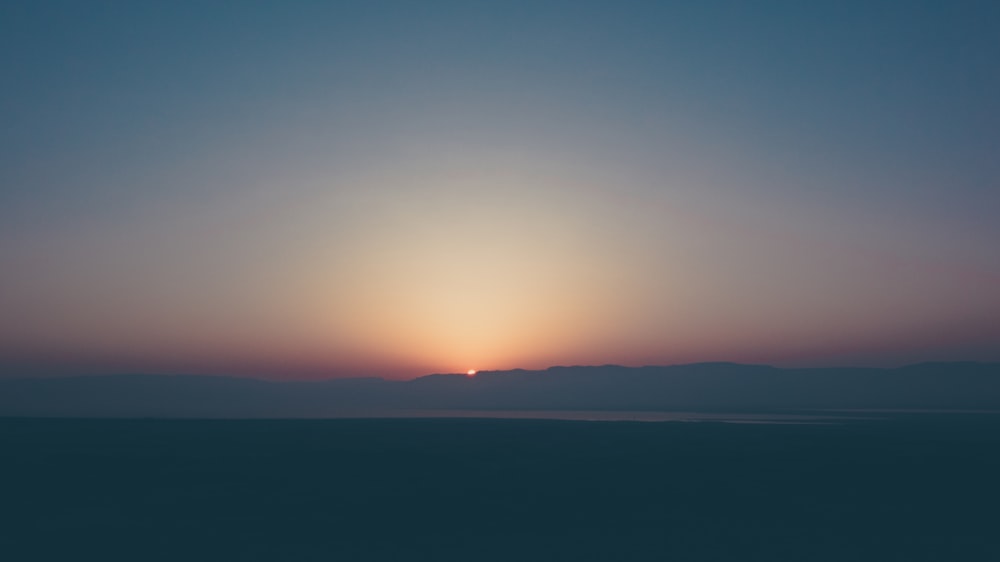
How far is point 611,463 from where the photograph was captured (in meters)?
29.6

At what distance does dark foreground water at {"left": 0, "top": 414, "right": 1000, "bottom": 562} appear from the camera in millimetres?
15508

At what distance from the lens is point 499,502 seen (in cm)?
2072

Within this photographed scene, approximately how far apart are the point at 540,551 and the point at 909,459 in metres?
21.8

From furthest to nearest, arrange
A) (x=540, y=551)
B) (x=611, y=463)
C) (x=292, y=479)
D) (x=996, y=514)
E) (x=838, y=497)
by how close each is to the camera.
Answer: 1. (x=611, y=463)
2. (x=292, y=479)
3. (x=838, y=497)
4. (x=996, y=514)
5. (x=540, y=551)

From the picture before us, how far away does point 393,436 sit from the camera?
44.9 metres

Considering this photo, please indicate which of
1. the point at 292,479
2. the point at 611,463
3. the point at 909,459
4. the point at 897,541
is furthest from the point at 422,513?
the point at 909,459

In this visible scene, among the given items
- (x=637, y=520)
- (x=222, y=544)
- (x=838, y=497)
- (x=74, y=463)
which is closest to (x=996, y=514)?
(x=838, y=497)

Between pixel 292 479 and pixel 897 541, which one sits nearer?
pixel 897 541

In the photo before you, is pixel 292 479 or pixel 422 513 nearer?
pixel 422 513

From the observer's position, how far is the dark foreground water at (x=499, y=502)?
1551cm

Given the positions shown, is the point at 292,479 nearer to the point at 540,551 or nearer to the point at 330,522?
the point at 330,522

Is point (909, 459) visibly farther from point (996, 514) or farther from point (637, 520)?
point (637, 520)

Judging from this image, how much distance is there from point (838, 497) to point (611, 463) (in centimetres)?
940

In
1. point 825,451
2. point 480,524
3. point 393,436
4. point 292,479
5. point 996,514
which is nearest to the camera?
point 480,524
